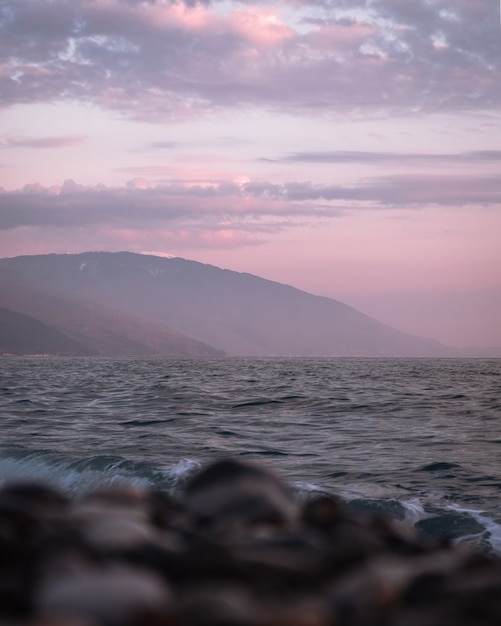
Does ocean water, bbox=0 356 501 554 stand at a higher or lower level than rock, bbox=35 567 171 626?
lower

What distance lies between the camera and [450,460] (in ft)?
60.0

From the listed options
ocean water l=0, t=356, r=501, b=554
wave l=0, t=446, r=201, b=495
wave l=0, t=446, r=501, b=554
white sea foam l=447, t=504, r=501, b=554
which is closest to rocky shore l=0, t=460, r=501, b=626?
white sea foam l=447, t=504, r=501, b=554

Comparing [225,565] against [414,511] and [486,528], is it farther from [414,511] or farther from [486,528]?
[414,511]

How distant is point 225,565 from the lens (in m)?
4.18

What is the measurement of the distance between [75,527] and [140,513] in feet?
1.48

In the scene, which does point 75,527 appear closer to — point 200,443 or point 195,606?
point 195,606

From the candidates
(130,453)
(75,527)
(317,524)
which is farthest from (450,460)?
(75,527)

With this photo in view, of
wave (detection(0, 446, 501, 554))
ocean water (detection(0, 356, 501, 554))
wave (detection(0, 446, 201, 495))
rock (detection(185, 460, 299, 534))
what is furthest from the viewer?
wave (detection(0, 446, 201, 495))

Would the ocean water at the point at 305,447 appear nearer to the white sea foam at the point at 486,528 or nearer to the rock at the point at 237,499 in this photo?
the white sea foam at the point at 486,528

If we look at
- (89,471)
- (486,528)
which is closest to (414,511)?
(486,528)

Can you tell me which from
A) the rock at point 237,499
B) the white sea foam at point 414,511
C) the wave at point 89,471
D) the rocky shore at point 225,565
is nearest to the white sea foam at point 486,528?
the white sea foam at point 414,511

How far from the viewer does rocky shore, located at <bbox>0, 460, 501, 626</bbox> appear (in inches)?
138

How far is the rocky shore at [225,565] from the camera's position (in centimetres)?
350

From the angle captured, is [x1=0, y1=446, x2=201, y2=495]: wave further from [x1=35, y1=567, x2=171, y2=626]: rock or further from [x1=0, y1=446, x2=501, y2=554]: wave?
[x1=35, y1=567, x2=171, y2=626]: rock
